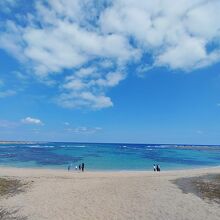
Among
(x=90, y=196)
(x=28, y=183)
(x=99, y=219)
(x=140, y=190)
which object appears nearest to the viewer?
(x=99, y=219)

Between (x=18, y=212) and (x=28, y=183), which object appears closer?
(x=18, y=212)

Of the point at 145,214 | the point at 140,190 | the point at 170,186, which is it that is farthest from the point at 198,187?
the point at 145,214

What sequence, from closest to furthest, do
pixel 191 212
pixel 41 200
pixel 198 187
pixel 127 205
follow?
pixel 191 212
pixel 127 205
pixel 41 200
pixel 198 187

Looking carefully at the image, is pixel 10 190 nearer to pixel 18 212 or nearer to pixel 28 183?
pixel 28 183

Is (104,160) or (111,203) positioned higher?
(104,160)

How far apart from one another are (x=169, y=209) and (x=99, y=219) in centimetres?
384

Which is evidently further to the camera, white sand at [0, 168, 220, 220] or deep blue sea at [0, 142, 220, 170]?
deep blue sea at [0, 142, 220, 170]

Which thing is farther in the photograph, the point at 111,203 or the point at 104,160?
the point at 104,160

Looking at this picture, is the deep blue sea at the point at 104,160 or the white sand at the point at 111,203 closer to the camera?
the white sand at the point at 111,203

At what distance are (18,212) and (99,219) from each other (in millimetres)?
4251

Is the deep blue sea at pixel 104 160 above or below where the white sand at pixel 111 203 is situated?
above

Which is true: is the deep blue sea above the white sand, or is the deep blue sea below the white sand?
above

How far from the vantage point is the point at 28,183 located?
21328mm

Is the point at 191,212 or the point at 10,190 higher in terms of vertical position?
the point at 10,190
